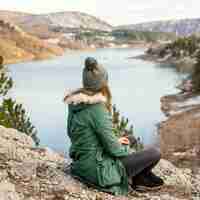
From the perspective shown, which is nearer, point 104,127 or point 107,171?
point 104,127

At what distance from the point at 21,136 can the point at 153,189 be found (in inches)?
208

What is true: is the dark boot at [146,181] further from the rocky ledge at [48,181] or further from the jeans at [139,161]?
the jeans at [139,161]

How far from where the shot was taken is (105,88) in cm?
741

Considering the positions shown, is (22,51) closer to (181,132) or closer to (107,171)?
(181,132)

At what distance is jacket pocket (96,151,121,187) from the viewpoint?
743cm

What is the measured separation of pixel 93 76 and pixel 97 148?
116 cm

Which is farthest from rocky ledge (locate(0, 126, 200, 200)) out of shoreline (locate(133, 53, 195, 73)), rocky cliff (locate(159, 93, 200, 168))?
shoreline (locate(133, 53, 195, 73))

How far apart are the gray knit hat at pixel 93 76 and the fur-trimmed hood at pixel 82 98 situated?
0.48ft

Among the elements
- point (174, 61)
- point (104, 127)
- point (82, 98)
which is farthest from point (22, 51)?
point (104, 127)

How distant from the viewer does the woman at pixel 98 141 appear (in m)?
7.28

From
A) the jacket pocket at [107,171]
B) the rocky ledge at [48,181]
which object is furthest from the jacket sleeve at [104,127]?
the rocky ledge at [48,181]

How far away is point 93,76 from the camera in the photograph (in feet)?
24.1

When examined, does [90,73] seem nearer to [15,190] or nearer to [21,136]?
[15,190]

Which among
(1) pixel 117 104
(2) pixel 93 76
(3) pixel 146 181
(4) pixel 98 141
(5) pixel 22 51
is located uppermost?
(2) pixel 93 76
